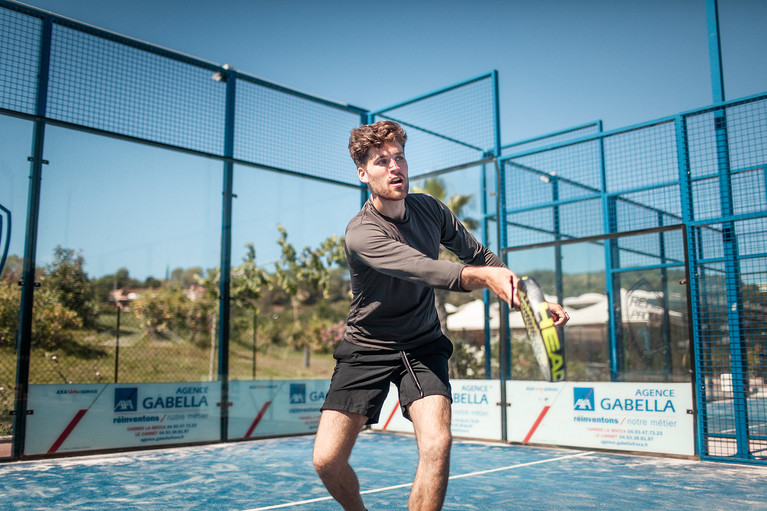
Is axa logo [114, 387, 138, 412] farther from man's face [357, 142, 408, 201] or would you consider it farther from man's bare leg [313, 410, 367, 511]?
man's face [357, 142, 408, 201]

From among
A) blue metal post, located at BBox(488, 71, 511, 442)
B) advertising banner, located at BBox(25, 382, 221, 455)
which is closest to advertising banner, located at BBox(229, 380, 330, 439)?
advertising banner, located at BBox(25, 382, 221, 455)

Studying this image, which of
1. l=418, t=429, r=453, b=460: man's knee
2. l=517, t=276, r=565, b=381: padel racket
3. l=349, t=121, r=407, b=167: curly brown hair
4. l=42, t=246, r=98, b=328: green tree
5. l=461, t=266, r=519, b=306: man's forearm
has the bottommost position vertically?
l=418, t=429, r=453, b=460: man's knee

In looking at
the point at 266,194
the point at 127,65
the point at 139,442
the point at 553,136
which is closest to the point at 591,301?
the point at 553,136

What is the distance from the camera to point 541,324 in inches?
79.1

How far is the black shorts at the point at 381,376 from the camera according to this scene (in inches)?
106

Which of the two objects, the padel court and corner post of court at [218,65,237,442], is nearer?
the padel court

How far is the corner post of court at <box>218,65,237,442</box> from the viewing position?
7844mm

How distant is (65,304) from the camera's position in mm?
7660

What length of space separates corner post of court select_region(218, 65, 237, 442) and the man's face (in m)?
5.53

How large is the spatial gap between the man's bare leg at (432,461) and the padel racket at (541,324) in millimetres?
536

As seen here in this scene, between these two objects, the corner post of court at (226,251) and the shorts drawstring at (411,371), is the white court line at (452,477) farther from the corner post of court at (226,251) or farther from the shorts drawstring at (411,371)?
the corner post of court at (226,251)

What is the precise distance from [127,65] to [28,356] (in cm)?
340

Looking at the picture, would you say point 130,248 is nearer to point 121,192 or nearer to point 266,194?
point 121,192

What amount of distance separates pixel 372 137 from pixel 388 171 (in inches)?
6.6
